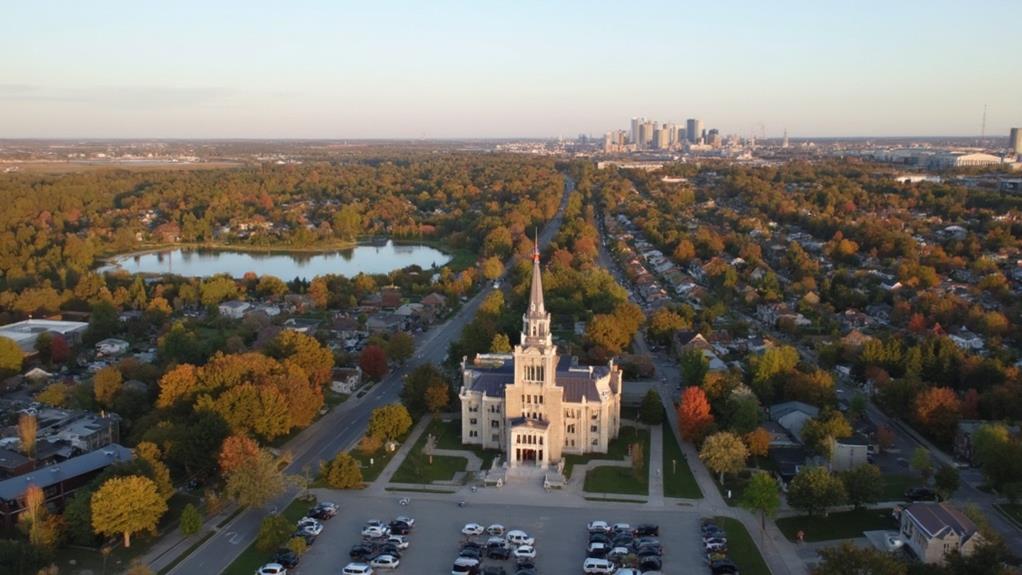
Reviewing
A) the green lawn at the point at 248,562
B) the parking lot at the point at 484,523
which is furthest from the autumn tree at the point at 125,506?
the parking lot at the point at 484,523

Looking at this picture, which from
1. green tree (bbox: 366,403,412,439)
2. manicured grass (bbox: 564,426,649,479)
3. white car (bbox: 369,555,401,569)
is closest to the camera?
white car (bbox: 369,555,401,569)

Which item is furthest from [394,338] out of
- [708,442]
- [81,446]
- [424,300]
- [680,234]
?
[680,234]

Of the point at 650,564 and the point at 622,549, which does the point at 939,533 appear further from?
the point at 622,549

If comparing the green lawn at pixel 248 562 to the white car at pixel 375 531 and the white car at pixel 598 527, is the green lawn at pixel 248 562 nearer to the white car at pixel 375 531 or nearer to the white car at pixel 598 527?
the white car at pixel 375 531

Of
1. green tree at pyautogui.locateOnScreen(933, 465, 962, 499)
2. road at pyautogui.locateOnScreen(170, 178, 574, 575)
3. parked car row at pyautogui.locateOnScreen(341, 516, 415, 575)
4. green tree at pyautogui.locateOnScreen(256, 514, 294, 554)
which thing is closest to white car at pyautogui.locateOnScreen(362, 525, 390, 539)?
parked car row at pyautogui.locateOnScreen(341, 516, 415, 575)

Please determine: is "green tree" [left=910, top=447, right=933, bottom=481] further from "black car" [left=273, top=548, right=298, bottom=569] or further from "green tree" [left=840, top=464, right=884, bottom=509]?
"black car" [left=273, top=548, right=298, bottom=569]

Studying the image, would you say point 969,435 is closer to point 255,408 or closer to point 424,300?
point 255,408

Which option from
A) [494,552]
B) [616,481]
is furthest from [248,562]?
[616,481]
